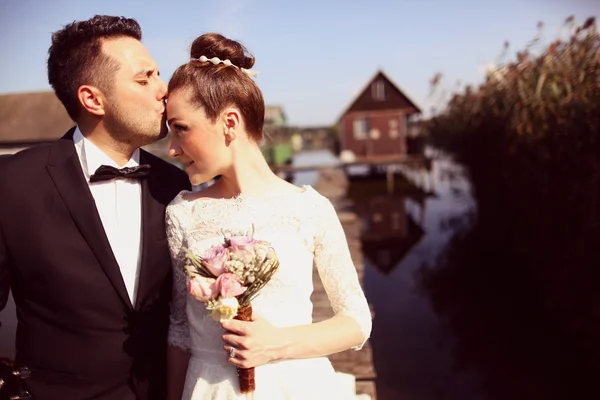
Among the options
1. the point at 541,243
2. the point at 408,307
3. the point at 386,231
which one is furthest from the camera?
the point at 386,231

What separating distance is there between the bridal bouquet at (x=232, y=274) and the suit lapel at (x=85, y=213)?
0.50 meters

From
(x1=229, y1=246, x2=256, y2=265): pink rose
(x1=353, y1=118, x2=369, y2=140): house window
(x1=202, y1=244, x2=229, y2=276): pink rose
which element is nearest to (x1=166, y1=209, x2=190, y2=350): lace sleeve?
(x1=202, y1=244, x2=229, y2=276): pink rose

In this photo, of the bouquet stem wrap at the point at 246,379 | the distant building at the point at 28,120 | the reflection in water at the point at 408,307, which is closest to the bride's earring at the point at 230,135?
the bouquet stem wrap at the point at 246,379

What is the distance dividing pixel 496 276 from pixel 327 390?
373 inches

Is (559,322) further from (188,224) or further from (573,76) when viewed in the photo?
(188,224)

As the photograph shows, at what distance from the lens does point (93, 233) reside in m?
2.15

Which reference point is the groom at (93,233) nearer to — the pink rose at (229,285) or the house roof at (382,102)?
the pink rose at (229,285)

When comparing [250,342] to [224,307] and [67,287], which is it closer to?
[224,307]

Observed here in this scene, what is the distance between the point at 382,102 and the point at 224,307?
31641 mm

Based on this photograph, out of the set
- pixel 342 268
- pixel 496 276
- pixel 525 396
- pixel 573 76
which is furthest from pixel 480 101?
pixel 342 268

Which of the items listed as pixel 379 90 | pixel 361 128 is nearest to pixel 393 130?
pixel 361 128

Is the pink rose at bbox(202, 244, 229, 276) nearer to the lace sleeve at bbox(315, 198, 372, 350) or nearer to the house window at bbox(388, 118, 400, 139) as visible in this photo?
the lace sleeve at bbox(315, 198, 372, 350)

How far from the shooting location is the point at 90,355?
2.16 m

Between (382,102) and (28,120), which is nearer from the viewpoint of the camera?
(28,120)
